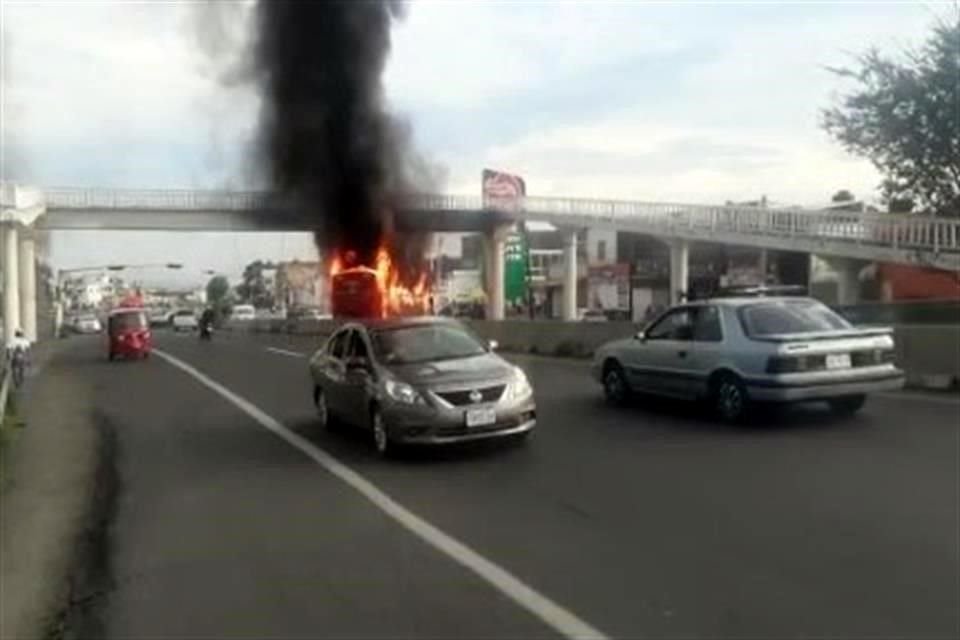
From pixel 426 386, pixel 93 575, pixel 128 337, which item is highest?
pixel 426 386

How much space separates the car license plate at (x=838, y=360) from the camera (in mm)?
12461

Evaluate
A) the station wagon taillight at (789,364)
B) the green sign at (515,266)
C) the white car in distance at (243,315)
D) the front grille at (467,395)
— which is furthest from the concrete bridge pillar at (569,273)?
the front grille at (467,395)

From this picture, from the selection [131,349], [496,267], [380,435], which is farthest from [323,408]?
[496,267]

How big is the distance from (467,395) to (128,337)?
2763cm

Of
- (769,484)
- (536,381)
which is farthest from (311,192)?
(769,484)

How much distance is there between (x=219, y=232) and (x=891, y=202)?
3492 centimetres

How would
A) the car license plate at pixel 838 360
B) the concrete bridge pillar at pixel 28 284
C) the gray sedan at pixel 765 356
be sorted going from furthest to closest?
the concrete bridge pillar at pixel 28 284 < the car license plate at pixel 838 360 < the gray sedan at pixel 765 356

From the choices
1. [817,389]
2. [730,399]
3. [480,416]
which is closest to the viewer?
[480,416]

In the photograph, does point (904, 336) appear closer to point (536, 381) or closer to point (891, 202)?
point (536, 381)

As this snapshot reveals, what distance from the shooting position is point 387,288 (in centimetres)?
3391

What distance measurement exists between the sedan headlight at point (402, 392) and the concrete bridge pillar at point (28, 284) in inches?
1265

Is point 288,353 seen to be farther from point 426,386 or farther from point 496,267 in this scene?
point 426,386

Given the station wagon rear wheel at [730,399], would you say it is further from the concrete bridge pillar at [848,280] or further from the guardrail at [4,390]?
the concrete bridge pillar at [848,280]

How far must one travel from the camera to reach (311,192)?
28609mm
